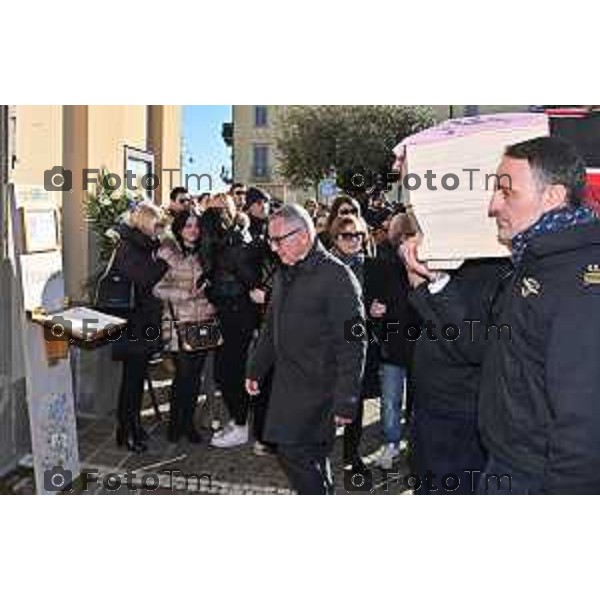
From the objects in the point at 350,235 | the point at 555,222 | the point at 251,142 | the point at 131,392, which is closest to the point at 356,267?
the point at 350,235

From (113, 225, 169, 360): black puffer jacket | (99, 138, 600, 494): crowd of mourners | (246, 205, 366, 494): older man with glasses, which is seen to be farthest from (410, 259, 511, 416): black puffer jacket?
(113, 225, 169, 360): black puffer jacket

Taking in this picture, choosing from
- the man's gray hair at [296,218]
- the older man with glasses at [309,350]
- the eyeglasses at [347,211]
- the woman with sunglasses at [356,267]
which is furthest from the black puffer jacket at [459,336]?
the eyeglasses at [347,211]

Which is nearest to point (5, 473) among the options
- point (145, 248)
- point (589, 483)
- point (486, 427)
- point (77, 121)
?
point (145, 248)

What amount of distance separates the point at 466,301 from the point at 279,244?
1.09 m

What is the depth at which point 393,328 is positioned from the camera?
17.6 ft

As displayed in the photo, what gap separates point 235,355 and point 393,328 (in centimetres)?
128

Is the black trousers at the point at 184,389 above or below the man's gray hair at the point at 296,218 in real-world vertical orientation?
below

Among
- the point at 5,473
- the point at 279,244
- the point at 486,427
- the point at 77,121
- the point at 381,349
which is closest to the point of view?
the point at 486,427

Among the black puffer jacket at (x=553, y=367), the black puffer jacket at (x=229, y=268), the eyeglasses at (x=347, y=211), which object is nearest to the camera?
the black puffer jacket at (x=553, y=367)

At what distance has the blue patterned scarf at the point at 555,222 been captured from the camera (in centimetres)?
238

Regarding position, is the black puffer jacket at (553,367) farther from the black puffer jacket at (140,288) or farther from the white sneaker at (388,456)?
the black puffer jacket at (140,288)

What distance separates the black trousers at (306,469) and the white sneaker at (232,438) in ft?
6.74

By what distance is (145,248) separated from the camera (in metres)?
5.50

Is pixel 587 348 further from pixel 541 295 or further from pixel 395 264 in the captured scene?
pixel 395 264
